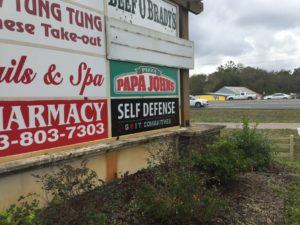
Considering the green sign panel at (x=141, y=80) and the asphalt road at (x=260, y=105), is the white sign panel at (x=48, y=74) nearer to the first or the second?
the green sign panel at (x=141, y=80)

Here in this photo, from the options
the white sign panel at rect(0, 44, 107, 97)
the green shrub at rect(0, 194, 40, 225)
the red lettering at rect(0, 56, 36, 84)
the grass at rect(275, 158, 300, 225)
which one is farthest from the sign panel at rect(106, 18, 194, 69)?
the grass at rect(275, 158, 300, 225)

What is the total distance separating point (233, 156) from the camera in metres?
6.36

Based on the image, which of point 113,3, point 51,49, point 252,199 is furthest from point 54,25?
point 252,199

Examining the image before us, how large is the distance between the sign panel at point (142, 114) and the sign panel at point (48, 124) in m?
0.32

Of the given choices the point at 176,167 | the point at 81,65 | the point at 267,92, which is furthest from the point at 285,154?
the point at 267,92

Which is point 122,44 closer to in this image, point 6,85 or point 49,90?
point 49,90

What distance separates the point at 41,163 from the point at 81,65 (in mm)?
1437

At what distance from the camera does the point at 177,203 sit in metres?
4.40

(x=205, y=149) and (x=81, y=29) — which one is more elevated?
(x=81, y=29)

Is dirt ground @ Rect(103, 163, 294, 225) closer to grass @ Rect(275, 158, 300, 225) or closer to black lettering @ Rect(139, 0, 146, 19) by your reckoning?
grass @ Rect(275, 158, 300, 225)

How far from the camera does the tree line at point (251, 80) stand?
112 metres

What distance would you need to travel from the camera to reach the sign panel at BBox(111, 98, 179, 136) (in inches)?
237

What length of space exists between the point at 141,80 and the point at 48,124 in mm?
2344

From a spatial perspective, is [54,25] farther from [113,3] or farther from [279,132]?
[279,132]
